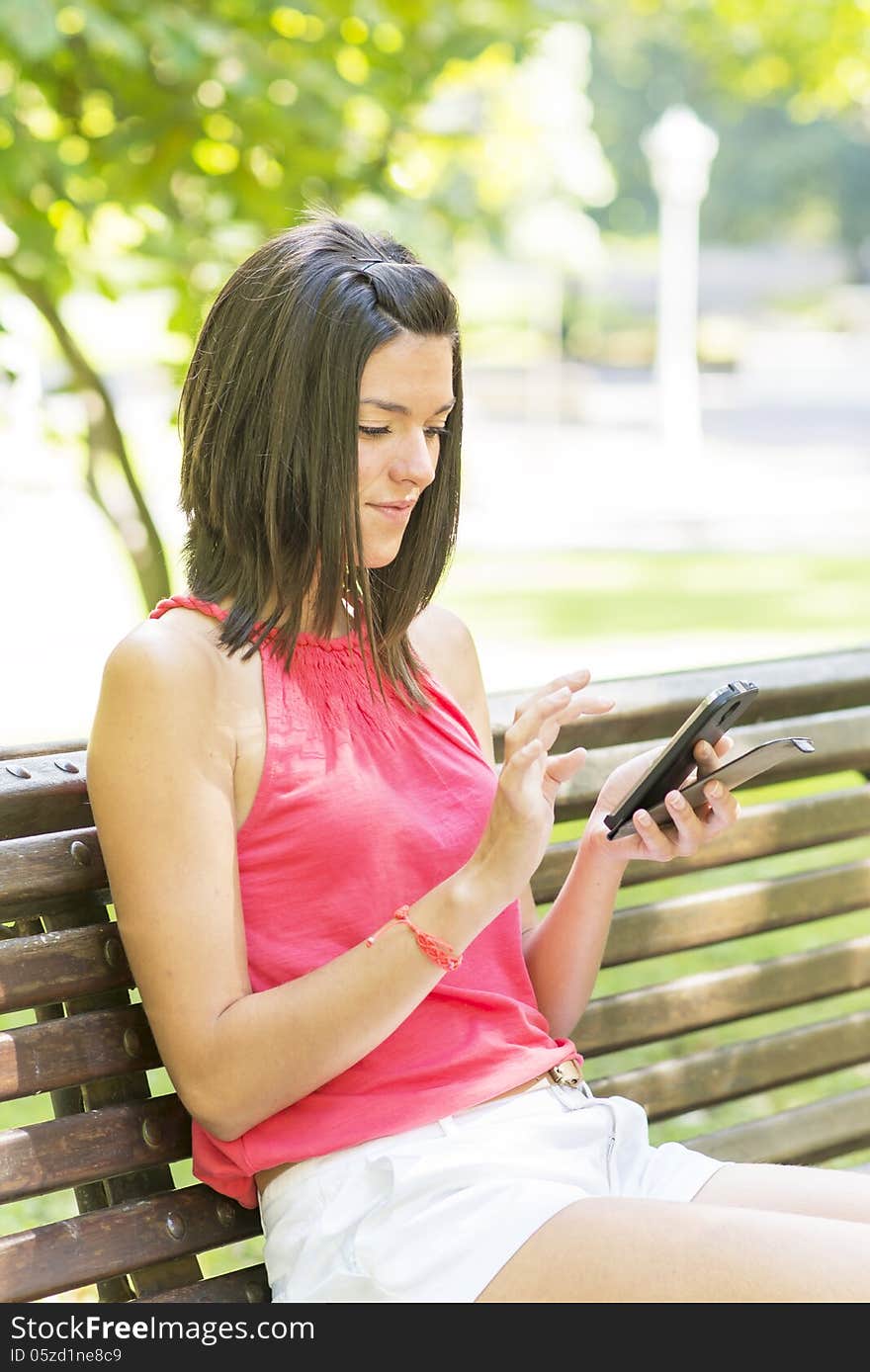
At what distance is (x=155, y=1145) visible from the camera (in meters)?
2.18

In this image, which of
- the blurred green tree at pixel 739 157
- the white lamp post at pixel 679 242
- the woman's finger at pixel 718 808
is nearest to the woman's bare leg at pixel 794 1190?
the woman's finger at pixel 718 808

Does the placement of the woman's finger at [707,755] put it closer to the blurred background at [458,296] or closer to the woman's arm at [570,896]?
the woman's arm at [570,896]

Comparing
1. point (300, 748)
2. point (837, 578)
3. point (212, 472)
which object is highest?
point (212, 472)

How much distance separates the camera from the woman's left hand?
7.26 ft

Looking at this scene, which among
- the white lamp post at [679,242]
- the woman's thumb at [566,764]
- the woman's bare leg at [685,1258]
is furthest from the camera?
the white lamp post at [679,242]

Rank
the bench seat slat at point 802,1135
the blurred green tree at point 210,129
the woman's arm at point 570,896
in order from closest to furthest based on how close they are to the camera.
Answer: the woman's arm at point 570,896 → the bench seat slat at point 802,1135 → the blurred green tree at point 210,129

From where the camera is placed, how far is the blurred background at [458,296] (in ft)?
14.5

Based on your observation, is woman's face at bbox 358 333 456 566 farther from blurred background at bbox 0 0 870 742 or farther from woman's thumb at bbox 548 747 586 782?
blurred background at bbox 0 0 870 742

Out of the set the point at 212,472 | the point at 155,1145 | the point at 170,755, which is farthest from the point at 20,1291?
the point at 212,472

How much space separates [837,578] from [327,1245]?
42.8 ft

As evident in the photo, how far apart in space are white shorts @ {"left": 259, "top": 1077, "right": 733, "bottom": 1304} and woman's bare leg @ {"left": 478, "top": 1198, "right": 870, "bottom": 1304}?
0.12ft

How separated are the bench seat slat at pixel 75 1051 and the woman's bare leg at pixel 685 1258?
0.57 m

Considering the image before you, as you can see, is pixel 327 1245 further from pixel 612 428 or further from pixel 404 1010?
pixel 612 428

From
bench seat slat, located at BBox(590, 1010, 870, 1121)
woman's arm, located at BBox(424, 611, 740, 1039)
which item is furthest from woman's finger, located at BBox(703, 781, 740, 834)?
bench seat slat, located at BBox(590, 1010, 870, 1121)
